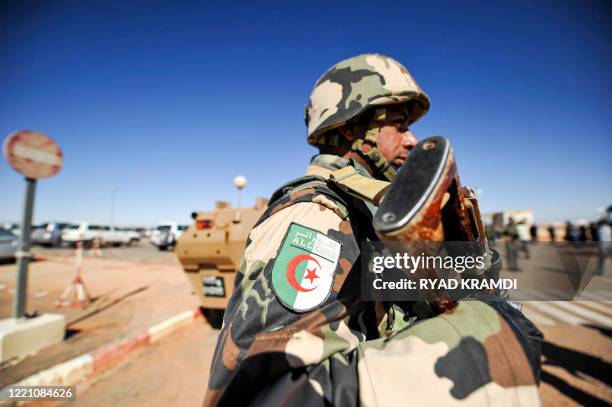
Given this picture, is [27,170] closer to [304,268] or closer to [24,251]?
[24,251]

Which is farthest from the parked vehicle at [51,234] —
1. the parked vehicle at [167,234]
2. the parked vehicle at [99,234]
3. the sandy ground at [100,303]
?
the sandy ground at [100,303]

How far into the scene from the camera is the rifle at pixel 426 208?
0.68m

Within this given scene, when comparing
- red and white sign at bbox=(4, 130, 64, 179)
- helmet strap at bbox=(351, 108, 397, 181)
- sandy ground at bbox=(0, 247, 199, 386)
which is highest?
helmet strap at bbox=(351, 108, 397, 181)

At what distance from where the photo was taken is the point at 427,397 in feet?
2.44

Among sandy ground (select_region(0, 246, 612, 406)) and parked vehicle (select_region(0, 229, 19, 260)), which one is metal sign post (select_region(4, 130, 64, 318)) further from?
parked vehicle (select_region(0, 229, 19, 260))

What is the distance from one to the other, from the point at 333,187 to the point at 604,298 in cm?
93

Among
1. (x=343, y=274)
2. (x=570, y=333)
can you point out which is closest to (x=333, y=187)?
(x=343, y=274)

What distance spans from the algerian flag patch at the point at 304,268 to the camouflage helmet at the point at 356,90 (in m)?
0.81

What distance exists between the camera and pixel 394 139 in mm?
1578

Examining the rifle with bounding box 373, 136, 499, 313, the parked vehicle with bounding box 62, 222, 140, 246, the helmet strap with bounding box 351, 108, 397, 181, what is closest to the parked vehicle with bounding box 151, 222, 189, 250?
the parked vehicle with bounding box 62, 222, 140, 246

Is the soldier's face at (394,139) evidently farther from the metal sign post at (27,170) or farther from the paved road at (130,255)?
the paved road at (130,255)

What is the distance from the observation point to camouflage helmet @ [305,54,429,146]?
1.58 meters

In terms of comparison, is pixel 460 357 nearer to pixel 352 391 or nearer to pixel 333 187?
pixel 352 391

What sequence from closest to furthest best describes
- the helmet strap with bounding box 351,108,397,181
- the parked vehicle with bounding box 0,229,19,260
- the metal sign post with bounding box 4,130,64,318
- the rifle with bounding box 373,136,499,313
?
the rifle with bounding box 373,136,499,313
the helmet strap with bounding box 351,108,397,181
the metal sign post with bounding box 4,130,64,318
the parked vehicle with bounding box 0,229,19,260
